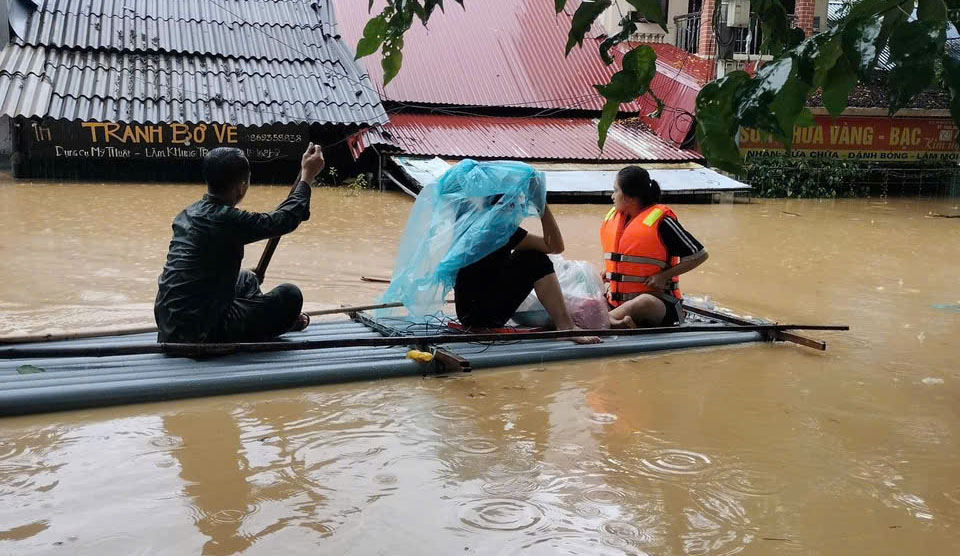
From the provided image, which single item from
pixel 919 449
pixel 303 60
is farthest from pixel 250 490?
pixel 303 60

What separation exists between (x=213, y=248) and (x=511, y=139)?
35.1 ft

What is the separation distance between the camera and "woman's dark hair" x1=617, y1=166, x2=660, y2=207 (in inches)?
202

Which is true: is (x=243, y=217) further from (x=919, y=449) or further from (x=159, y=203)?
(x=159, y=203)

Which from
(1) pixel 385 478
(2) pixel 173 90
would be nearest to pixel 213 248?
(1) pixel 385 478

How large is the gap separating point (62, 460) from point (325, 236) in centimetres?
628

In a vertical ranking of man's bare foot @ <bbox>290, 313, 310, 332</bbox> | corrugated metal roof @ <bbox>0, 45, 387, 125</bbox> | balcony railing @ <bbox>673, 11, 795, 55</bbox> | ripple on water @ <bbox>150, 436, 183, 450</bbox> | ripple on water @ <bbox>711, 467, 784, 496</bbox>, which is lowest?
ripple on water @ <bbox>711, 467, 784, 496</bbox>

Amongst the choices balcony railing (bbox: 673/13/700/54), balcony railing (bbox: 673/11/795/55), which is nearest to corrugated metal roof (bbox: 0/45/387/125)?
balcony railing (bbox: 673/11/795/55)

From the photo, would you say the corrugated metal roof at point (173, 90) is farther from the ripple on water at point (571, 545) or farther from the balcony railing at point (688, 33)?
the ripple on water at point (571, 545)

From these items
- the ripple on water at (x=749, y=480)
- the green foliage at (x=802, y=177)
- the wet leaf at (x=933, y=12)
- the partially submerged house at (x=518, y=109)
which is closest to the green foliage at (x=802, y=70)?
the wet leaf at (x=933, y=12)

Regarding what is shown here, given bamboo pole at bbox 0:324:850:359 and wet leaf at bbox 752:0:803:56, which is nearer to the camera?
wet leaf at bbox 752:0:803:56

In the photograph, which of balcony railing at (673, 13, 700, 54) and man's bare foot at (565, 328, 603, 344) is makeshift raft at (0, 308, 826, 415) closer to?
man's bare foot at (565, 328, 603, 344)

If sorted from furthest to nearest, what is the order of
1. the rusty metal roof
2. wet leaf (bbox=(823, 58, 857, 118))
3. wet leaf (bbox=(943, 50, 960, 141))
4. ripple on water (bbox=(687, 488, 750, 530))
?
the rusty metal roof, ripple on water (bbox=(687, 488, 750, 530)), wet leaf (bbox=(823, 58, 857, 118)), wet leaf (bbox=(943, 50, 960, 141))

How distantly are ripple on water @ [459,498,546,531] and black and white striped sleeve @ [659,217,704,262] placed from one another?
8.45 feet

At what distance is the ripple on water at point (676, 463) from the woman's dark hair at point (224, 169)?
7.04 ft
